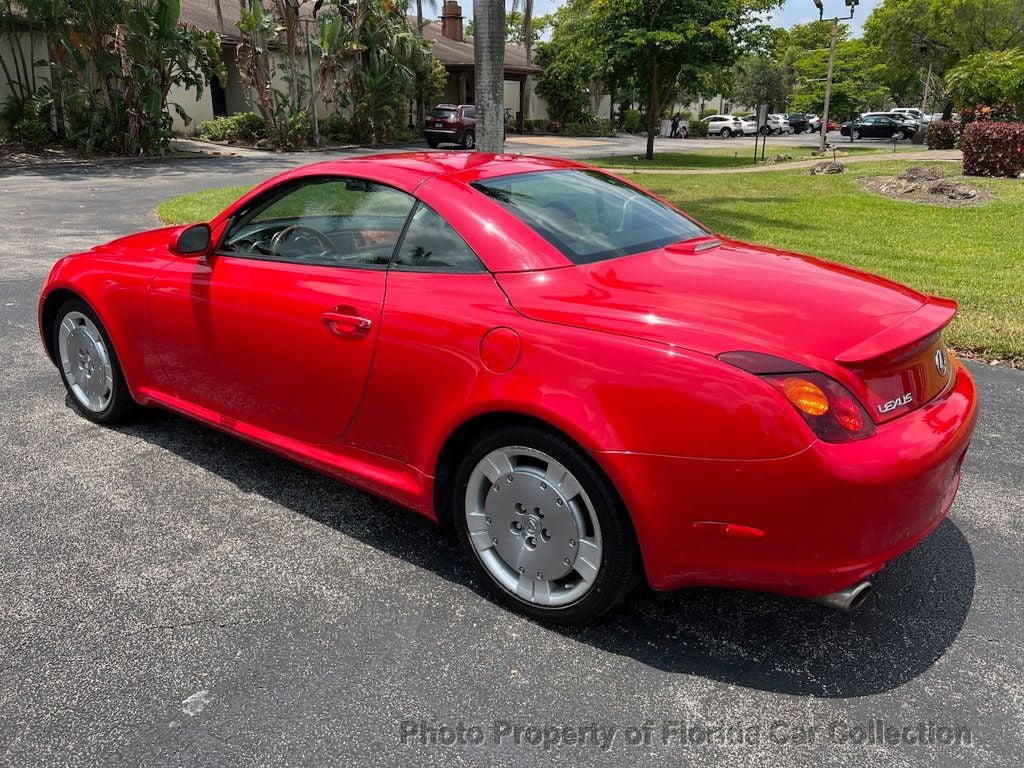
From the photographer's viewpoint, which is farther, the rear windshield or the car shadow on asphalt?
the rear windshield

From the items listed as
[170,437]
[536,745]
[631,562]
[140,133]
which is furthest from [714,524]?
[140,133]

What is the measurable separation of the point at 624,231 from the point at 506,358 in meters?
0.97

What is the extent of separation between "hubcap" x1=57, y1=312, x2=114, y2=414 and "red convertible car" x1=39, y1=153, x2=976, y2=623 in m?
0.58

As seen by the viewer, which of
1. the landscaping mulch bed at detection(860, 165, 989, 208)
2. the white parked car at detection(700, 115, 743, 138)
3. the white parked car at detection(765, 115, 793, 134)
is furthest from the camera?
the white parked car at detection(765, 115, 793, 134)

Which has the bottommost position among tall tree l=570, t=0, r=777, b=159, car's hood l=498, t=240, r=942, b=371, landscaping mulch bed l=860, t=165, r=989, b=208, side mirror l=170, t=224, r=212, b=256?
landscaping mulch bed l=860, t=165, r=989, b=208

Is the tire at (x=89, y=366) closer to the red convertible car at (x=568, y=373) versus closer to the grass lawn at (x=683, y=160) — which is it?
the red convertible car at (x=568, y=373)

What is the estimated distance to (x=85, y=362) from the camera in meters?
4.43

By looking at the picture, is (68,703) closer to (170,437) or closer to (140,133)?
(170,437)

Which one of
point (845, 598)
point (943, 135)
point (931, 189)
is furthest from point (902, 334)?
point (943, 135)

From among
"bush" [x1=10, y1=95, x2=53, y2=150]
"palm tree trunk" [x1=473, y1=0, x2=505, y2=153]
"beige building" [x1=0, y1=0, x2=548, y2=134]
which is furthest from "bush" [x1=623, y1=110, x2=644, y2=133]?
"palm tree trunk" [x1=473, y1=0, x2=505, y2=153]

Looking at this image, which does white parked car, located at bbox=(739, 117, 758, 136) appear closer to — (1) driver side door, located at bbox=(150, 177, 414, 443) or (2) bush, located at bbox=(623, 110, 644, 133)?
(2) bush, located at bbox=(623, 110, 644, 133)

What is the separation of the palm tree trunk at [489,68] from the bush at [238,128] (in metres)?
20.4

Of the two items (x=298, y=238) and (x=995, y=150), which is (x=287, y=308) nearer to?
(x=298, y=238)

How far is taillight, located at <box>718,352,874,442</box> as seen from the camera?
226cm
